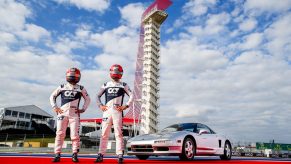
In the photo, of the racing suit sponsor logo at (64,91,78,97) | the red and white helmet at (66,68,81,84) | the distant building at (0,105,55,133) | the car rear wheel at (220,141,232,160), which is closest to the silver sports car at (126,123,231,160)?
the car rear wheel at (220,141,232,160)

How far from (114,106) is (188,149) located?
99.2 inches

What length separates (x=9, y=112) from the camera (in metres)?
55.8

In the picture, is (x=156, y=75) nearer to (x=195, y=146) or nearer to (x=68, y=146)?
(x=68, y=146)

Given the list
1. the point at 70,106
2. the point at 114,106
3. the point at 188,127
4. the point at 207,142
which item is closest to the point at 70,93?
the point at 70,106

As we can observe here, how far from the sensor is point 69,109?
5.86 meters

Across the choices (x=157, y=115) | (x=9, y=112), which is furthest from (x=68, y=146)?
(x=157, y=115)

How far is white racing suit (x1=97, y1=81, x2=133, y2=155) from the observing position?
5.76 meters

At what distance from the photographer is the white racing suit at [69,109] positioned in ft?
18.8

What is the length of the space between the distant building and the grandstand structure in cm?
1885

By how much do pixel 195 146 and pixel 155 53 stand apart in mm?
60682

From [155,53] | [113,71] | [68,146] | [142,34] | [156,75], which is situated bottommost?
[68,146]

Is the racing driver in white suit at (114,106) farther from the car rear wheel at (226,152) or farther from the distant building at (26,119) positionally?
the distant building at (26,119)

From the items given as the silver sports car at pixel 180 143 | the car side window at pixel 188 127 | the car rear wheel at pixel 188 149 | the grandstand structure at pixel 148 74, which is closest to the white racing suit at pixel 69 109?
the silver sports car at pixel 180 143

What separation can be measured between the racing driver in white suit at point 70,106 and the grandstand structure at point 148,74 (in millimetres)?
52266
